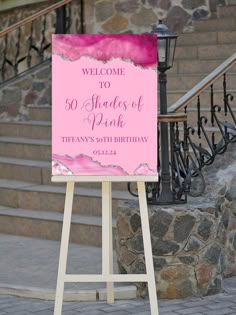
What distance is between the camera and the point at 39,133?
11.2 meters

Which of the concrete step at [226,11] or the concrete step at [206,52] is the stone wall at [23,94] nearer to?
the concrete step at [206,52]

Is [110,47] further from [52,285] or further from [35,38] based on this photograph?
[35,38]

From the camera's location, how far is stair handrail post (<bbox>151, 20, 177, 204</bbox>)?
7492 millimetres

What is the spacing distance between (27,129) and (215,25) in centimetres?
253

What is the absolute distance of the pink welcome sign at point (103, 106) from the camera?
6836 millimetres

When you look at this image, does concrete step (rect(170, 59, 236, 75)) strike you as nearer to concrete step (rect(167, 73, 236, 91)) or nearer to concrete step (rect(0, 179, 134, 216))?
concrete step (rect(167, 73, 236, 91))

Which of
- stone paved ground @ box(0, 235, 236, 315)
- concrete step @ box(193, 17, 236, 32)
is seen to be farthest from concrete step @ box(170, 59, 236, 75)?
stone paved ground @ box(0, 235, 236, 315)

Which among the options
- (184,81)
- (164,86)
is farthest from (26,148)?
(164,86)

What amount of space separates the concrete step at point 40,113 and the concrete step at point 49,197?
122 centimetres

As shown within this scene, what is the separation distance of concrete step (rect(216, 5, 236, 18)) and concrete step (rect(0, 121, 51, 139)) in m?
2.48

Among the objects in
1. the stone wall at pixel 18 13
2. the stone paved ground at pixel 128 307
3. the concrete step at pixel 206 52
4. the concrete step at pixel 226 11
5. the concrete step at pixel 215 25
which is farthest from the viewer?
Answer: the stone wall at pixel 18 13

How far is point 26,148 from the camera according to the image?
11.0 meters

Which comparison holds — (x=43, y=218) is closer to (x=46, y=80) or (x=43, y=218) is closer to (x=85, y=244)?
(x=85, y=244)

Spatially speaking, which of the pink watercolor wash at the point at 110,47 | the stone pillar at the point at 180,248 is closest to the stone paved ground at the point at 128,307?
the stone pillar at the point at 180,248
